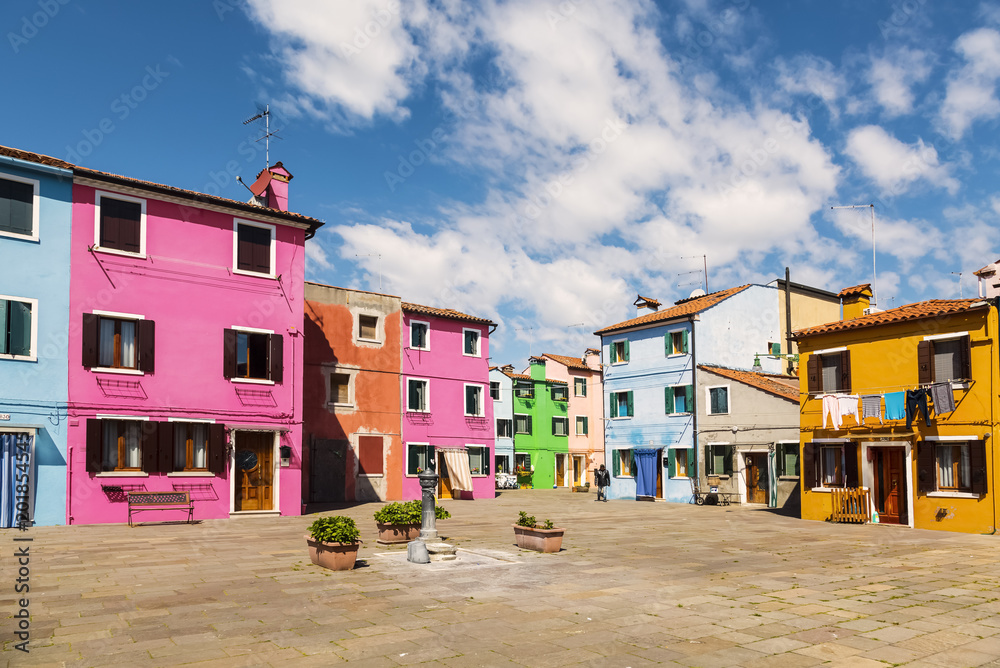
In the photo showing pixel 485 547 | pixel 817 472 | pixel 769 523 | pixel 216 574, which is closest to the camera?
pixel 216 574

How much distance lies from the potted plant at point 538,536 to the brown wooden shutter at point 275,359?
12401mm

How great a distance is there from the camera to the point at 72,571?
1230 centimetres

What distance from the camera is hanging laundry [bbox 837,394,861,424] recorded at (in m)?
24.4

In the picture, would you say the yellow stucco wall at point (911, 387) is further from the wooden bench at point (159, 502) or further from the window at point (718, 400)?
the wooden bench at point (159, 502)

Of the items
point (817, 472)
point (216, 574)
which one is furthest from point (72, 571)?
point (817, 472)

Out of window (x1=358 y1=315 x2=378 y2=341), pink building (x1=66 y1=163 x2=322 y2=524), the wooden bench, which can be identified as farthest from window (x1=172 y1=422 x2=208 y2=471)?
window (x1=358 y1=315 x2=378 y2=341)

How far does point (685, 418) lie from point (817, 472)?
11.0 m

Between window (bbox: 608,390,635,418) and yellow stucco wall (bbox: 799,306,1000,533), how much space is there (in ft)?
46.4

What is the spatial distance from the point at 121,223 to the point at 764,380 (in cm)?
2828

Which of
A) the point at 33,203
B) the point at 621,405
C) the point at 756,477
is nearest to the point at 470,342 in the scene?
the point at 621,405

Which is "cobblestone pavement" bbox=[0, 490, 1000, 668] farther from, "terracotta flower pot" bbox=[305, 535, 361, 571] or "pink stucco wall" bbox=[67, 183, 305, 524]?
"pink stucco wall" bbox=[67, 183, 305, 524]

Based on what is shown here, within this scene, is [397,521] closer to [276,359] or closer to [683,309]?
[276,359]

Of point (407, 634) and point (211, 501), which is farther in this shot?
point (211, 501)

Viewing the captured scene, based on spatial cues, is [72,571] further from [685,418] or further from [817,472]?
[685,418]
